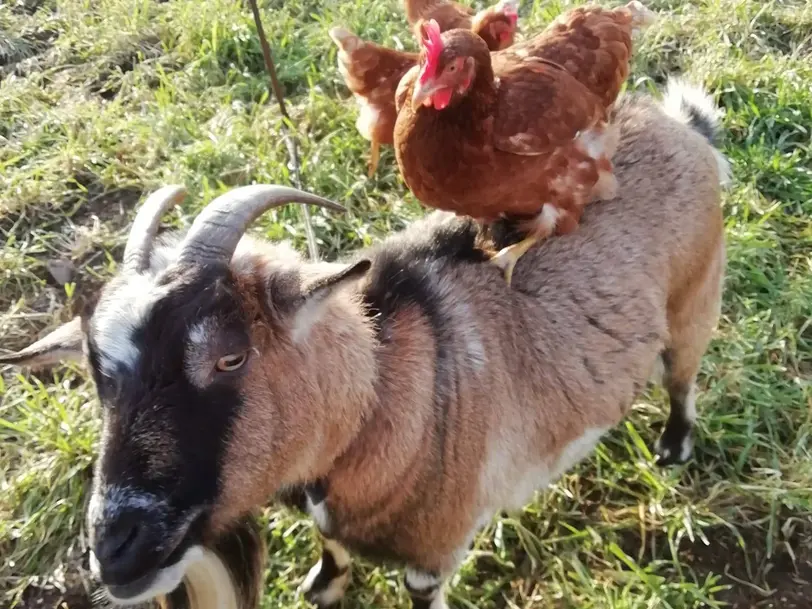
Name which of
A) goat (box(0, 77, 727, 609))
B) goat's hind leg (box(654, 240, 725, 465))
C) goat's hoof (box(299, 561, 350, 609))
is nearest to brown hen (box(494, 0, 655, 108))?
goat (box(0, 77, 727, 609))

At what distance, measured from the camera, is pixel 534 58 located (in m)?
2.56

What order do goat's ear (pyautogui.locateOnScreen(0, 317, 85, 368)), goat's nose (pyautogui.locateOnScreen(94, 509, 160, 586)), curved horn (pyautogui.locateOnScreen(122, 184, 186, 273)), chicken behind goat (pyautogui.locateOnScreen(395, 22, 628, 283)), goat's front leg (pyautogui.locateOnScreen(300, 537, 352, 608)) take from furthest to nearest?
goat's front leg (pyautogui.locateOnScreen(300, 537, 352, 608)) → chicken behind goat (pyautogui.locateOnScreen(395, 22, 628, 283)) → goat's ear (pyautogui.locateOnScreen(0, 317, 85, 368)) → curved horn (pyautogui.locateOnScreen(122, 184, 186, 273)) → goat's nose (pyautogui.locateOnScreen(94, 509, 160, 586))

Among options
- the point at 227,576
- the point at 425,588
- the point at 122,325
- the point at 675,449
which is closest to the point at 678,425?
the point at 675,449

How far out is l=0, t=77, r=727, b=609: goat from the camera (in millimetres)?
1701

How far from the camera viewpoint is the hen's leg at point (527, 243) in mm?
2439

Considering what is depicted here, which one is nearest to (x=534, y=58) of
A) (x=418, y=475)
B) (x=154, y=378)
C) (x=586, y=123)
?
(x=586, y=123)

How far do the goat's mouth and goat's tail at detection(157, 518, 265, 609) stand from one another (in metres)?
0.29

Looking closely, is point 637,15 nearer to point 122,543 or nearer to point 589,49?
point 589,49

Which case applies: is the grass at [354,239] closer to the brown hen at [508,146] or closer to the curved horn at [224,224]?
the brown hen at [508,146]

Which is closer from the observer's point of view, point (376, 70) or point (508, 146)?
point (508, 146)

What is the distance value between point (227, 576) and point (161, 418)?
85cm

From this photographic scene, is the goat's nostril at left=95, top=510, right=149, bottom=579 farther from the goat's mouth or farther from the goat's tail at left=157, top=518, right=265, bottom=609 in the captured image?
the goat's tail at left=157, top=518, right=265, bottom=609

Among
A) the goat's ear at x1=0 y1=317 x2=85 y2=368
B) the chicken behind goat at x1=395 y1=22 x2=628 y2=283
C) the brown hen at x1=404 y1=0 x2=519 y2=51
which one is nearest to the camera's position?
the goat's ear at x1=0 y1=317 x2=85 y2=368

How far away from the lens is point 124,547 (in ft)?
5.42
